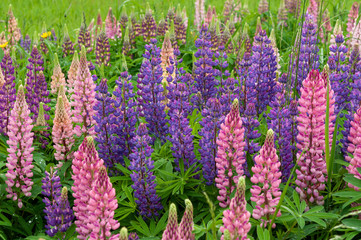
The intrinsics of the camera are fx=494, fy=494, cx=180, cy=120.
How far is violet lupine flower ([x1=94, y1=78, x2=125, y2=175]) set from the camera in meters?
3.41

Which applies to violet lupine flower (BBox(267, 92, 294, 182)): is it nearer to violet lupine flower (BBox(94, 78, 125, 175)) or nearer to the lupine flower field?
the lupine flower field

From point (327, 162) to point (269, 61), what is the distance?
4.62 ft

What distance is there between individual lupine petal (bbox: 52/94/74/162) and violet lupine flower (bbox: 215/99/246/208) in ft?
3.96

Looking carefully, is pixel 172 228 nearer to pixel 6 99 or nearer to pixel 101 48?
pixel 6 99

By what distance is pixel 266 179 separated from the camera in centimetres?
253

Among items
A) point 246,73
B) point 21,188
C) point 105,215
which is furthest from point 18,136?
point 246,73

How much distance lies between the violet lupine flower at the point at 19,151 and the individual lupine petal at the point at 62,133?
0.25 meters

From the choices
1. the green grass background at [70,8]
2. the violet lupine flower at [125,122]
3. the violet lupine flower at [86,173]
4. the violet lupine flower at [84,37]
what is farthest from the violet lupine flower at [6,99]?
the green grass background at [70,8]

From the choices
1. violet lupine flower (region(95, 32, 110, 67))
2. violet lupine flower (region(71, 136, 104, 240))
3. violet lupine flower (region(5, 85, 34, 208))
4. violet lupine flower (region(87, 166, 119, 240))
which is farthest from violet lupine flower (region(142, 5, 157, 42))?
violet lupine flower (region(87, 166, 119, 240))

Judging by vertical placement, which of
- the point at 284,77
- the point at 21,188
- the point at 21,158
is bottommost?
the point at 21,188

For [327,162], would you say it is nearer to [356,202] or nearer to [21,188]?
[356,202]

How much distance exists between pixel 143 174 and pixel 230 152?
567 millimetres

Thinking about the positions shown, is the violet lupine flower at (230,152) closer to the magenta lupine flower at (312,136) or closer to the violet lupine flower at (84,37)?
the magenta lupine flower at (312,136)

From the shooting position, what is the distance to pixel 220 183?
2.97m
